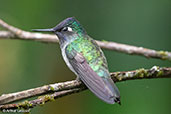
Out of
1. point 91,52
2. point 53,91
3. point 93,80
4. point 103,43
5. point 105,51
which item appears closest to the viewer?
point 53,91

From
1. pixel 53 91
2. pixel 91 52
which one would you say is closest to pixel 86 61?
pixel 91 52

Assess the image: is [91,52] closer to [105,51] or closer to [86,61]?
[86,61]

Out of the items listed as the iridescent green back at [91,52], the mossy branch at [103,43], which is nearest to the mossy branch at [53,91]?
the iridescent green back at [91,52]

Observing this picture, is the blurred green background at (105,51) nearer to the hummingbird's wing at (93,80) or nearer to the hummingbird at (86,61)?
the hummingbird at (86,61)

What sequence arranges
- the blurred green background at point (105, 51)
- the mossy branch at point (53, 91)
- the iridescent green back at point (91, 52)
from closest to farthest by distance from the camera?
1. the mossy branch at point (53, 91)
2. the iridescent green back at point (91, 52)
3. the blurred green background at point (105, 51)

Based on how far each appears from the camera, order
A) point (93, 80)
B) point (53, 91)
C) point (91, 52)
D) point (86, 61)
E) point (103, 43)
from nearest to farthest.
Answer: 1. point (53, 91)
2. point (93, 80)
3. point (86, 61)
4. point (91, 52)
5. point (103, 43)

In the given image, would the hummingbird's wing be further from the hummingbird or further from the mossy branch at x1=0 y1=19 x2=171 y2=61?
the mossy branch at x1=0 y1=19 x2=171 y2=61
